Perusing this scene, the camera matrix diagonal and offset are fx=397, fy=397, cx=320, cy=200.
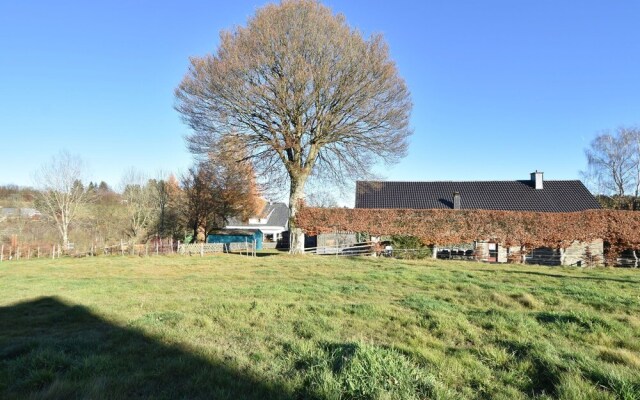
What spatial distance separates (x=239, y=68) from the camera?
20766 mm

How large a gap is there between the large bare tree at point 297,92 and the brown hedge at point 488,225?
3326mm

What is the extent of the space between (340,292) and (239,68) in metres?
15.0

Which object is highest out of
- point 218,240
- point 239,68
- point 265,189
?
point 239,68

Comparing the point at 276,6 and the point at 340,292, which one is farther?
the point at 276,6

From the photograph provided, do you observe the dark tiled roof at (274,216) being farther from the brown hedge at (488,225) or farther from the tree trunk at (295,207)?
the brown hedge at (488,225)

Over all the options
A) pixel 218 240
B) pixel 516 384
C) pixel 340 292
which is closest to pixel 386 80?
pixel 340 292

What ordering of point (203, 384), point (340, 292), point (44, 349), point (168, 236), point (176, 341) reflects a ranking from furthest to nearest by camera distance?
point (168, 236) → point (340, 292) → point (176, 341) → point (44, 349) → point (203, 384)

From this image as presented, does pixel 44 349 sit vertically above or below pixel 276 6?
below

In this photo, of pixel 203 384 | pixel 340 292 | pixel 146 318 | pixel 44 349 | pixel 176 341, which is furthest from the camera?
pixel 340 292

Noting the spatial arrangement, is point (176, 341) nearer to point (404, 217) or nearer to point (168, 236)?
point (404, 217)

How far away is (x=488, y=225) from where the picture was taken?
25188 mm

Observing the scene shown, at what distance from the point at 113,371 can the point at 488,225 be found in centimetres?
2476

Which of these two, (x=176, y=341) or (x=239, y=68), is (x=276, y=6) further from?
(x=176, y=341)

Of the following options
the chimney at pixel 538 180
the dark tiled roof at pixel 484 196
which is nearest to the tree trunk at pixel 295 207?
the dark tiled roof at pixel 484 196
